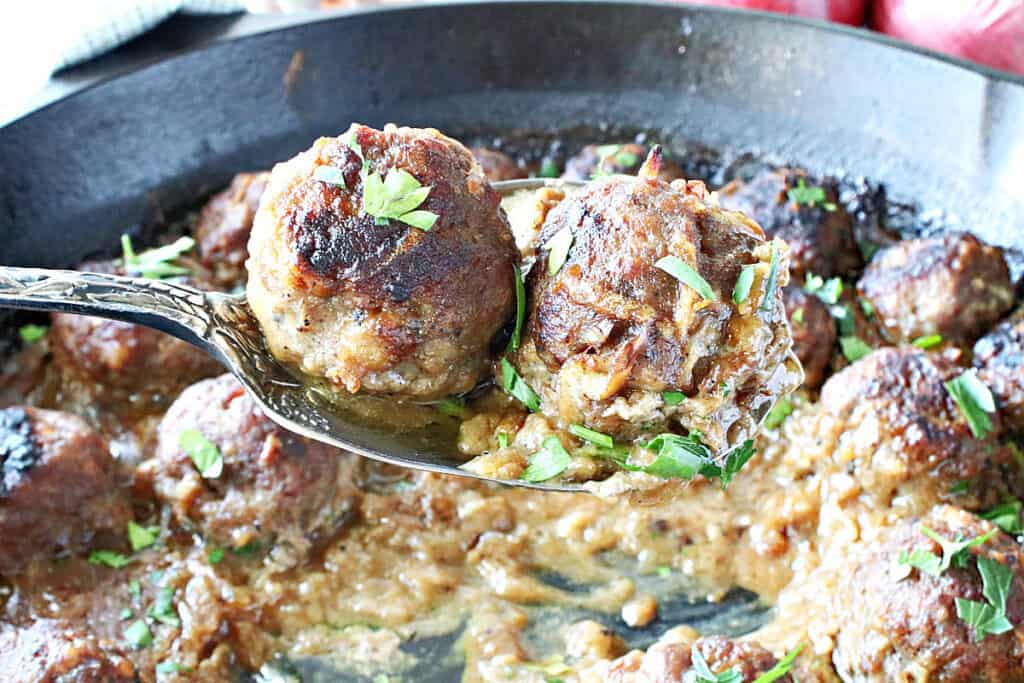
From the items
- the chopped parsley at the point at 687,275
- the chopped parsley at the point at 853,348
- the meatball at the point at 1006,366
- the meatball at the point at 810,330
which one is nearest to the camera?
the chopped parsley at the point at 687,275

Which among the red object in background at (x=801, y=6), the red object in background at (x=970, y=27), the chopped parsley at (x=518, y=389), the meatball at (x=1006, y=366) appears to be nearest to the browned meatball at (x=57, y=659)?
the chopped parsley at (x=518, y=389)

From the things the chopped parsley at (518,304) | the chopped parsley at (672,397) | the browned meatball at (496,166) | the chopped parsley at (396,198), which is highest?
the chopped parsley at (396,198)

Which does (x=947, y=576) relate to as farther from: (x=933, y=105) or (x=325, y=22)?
(x=325, y=22)

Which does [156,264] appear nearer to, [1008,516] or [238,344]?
[238,344]

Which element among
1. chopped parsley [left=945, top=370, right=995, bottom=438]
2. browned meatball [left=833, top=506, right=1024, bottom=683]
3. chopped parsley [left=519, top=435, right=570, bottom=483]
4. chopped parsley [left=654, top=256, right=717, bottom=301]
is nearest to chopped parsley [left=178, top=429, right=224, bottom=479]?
chopped parsley [left=519, top=435, right=570, bottom=483]

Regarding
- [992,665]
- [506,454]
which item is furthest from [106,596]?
[992,665]

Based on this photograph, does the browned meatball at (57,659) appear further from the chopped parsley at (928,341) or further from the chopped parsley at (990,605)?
the chopped parsley at (928,341)

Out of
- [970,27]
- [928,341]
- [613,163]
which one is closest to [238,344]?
[613,163]
